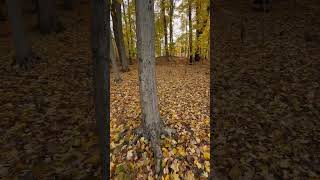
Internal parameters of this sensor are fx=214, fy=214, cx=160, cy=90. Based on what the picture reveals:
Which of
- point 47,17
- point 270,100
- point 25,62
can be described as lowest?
point 270,100

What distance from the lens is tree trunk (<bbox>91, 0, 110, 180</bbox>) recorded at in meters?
2.89

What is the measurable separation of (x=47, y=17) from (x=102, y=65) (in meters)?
9.91

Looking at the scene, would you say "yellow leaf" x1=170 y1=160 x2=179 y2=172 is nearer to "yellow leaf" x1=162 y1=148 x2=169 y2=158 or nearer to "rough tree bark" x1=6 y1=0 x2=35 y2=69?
"yellow leaf" x1=162 y1=148 x2=169 y2=158

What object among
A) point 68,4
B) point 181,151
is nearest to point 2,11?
point 68,4

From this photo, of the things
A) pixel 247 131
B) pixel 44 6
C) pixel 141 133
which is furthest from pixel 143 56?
pixel 44 6

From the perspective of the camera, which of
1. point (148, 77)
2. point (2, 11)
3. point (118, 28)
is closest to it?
point (148, 77)

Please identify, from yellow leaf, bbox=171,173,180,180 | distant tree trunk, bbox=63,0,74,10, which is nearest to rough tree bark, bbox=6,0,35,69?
yellow leaf, bbox=171,173,180,180

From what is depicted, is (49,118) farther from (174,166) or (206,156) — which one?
(206,156)

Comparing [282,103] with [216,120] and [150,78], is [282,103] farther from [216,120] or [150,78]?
[150,78]

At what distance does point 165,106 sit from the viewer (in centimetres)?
607

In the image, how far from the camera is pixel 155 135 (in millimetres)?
4238

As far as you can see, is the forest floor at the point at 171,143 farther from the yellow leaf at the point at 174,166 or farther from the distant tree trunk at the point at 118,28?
the distant tree trunk at the point at 118,28

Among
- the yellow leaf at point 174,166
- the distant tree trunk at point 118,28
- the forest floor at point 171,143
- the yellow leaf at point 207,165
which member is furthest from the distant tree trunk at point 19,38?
the yellow leaf at point 207,165

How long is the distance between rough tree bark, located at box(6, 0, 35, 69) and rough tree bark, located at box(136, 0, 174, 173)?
585 cm
